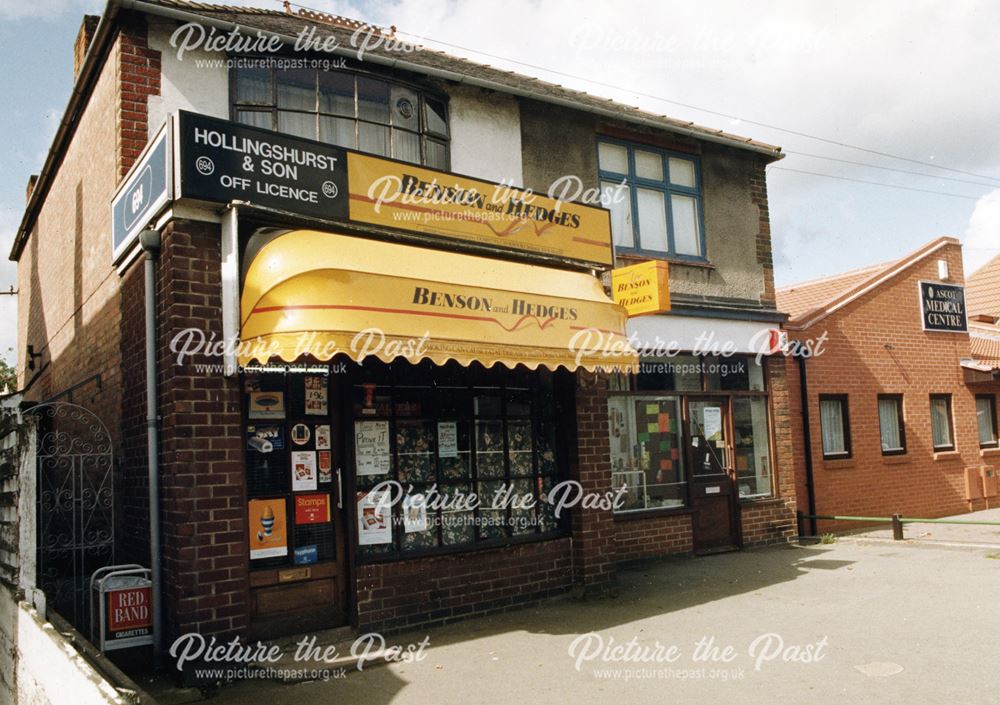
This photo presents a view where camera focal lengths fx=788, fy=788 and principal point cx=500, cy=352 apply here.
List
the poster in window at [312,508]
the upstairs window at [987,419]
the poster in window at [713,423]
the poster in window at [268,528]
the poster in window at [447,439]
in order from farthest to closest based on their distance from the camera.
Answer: the upstairs window at [987,419], the poster in window at [713,423], the poster in window at [447,439], the poster in window at [312,508], the poster in window at [268,528]

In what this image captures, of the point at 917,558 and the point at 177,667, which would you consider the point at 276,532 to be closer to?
the point at 177,667

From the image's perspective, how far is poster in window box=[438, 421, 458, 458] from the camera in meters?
7.99

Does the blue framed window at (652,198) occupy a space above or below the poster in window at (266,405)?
above

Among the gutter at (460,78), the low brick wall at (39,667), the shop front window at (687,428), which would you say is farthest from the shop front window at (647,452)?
the low brick wall at (39,667)

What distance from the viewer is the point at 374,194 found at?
7.33 m

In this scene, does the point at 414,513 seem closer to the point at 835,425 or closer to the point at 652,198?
the point at 652,198

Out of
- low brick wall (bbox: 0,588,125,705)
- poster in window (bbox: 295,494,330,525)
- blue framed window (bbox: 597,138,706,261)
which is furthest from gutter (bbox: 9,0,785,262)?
low brick wall (bbox: 0,588,125,705)

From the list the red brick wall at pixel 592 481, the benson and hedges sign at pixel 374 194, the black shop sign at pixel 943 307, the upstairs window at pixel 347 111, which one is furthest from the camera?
the black shop sign at pixel 943 307

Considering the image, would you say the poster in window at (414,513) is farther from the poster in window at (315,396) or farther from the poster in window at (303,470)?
the poster in window at (315,396)

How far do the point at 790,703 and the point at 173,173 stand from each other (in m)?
5.98

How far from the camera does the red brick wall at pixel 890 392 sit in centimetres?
1294

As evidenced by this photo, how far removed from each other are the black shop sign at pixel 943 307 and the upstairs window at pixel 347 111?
10.7 meters

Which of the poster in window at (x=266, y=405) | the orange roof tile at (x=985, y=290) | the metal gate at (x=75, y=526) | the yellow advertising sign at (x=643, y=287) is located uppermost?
the orange roof tile at (x=985, y=290)

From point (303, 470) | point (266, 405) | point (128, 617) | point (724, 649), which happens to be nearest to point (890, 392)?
point (724, 649)
